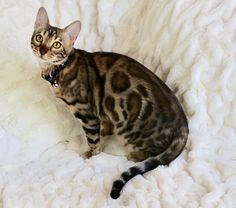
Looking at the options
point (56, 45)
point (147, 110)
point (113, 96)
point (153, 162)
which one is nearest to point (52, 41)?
point (56, 45)

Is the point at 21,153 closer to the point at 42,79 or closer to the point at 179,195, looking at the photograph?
the point at 42,79

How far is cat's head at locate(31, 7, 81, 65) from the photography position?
1354 millimetres

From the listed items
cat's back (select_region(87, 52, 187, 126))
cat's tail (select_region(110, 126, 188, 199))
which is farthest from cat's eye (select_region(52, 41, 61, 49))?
cat's tail (select_region(110, 126, 188, 199))

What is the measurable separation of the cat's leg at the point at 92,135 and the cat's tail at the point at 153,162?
8.6 inches

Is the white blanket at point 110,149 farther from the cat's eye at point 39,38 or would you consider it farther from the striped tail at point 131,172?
the cat's eye at point 39,38

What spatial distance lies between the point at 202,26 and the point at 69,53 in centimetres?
46

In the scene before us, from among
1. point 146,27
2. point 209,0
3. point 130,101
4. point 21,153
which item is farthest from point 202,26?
point 21,153

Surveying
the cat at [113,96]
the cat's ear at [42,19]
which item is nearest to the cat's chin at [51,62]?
the cat at [113,96]

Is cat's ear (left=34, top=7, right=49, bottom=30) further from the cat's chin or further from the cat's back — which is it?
the cat's back

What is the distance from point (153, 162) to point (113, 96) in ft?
0.90

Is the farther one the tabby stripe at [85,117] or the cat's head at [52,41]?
the tabby stripe at [85,117]

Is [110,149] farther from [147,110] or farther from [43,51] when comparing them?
[43,51]

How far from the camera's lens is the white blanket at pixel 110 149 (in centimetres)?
123

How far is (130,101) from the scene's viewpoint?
1.43 m
